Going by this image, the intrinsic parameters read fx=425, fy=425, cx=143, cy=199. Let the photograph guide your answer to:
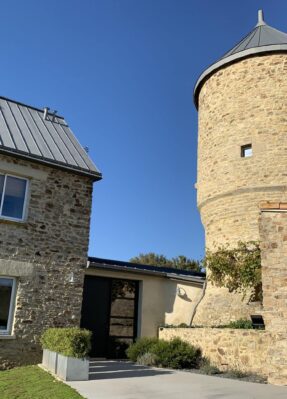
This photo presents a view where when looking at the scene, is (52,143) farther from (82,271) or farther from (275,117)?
(275,117)

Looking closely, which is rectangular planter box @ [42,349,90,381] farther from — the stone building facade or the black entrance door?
the black entrance door

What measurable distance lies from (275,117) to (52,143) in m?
8.47

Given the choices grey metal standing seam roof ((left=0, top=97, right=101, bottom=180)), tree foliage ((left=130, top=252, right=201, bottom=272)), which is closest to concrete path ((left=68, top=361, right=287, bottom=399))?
grey metal standing seam roof ((left=0, top=97, right=101, bottom=180))

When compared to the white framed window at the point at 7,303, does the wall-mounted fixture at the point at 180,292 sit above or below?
above

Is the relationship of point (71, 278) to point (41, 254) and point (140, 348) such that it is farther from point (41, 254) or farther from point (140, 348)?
point (140, 348)

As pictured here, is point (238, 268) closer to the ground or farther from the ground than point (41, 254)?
farther from the ground

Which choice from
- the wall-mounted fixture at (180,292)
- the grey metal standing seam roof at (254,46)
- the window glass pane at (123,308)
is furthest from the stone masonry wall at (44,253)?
the grey metal standing seam roof at (254,46)

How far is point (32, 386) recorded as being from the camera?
8414 mm

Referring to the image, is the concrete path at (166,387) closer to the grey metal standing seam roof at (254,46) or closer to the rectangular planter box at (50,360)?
the rectangular planter box at (50,360)

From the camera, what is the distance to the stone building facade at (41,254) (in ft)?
38.1

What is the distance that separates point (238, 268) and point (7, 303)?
Answer: 795 centimetres

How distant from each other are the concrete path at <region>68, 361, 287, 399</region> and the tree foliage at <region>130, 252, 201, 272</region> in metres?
26.8

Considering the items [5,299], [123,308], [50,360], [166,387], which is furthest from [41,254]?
[166,387]

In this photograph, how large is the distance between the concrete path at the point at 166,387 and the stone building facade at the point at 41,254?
2240 millimetres
